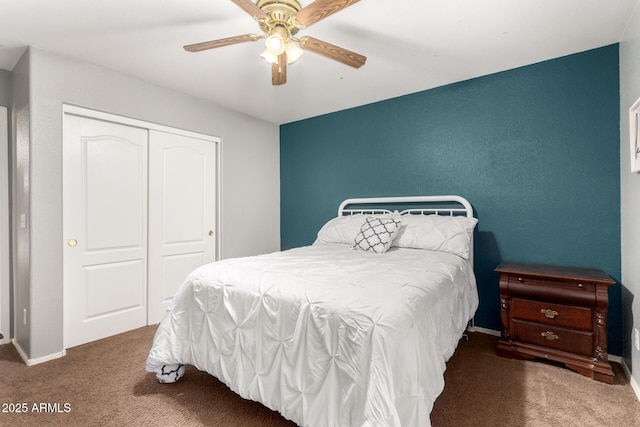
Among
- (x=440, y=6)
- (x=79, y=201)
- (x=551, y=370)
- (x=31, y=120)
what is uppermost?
(x=440, y=6)

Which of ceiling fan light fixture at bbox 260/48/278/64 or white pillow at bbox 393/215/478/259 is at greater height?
ceiling fan light fixture at bbox 260/48/278/64

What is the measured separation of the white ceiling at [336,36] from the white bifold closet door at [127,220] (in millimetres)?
618

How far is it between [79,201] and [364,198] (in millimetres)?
2704

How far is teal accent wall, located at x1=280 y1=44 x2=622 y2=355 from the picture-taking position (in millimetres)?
2348

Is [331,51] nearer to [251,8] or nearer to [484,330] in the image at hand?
[251,8]

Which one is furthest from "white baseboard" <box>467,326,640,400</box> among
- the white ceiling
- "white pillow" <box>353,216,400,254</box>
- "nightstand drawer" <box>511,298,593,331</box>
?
the white ceiling

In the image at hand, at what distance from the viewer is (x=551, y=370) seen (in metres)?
2.14

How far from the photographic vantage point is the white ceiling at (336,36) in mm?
1893

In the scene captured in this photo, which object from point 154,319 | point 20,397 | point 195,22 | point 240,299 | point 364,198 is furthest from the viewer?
point 364,198

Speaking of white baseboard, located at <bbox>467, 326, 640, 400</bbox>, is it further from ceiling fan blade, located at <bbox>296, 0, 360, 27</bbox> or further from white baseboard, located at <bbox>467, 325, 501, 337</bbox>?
ceiling fan blade, located at <bbox>296, 0, 360, 27</bbox>

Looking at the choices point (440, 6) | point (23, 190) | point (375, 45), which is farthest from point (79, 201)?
point (440, 6)

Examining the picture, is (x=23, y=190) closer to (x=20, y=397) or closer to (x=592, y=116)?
(x=20, y=397)

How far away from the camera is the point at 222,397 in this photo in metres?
1.84

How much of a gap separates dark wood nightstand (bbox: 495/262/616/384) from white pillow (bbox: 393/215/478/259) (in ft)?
1.12
